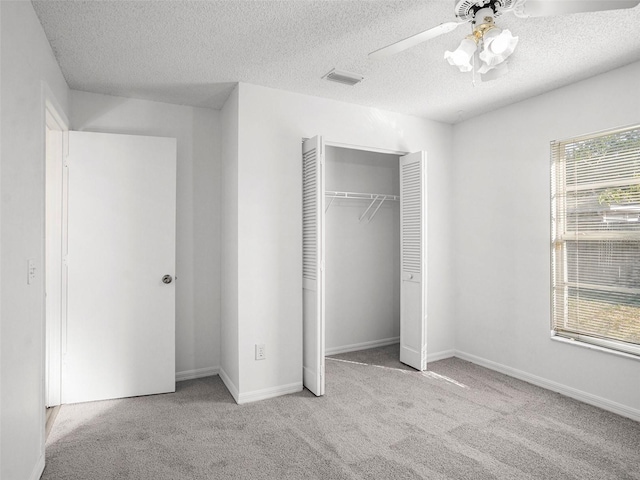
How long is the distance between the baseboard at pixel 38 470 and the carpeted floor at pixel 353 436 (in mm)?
52

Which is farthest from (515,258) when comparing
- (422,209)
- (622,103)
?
(622,103)

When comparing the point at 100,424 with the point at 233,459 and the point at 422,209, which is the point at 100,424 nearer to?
the point at 233,459

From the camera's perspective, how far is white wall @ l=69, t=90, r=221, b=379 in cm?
354

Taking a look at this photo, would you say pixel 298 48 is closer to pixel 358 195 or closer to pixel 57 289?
pixel 358 195

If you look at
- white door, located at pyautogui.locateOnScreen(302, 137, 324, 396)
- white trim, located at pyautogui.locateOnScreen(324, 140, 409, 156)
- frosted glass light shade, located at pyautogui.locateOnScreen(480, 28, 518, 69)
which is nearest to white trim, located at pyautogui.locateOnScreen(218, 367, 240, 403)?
white door, located at pyautogui.locateOnScreen(302, 137, 324, 396)

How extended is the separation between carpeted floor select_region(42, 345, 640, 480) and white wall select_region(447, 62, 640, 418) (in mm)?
263

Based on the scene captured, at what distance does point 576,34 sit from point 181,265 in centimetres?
334

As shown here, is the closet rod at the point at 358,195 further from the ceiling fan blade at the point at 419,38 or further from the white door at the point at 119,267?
the ceiling fan blade at the point at 419,38

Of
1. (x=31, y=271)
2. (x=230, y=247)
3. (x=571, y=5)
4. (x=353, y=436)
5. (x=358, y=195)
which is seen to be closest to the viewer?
(x=571, y=5)

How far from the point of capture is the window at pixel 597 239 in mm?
2797

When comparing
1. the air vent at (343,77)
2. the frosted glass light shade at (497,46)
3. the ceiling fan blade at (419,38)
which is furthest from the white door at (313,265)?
the frosted glass light shade at (497,46)

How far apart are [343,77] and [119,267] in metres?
2.27

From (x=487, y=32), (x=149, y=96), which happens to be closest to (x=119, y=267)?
(x=149, y=96)

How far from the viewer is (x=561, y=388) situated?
3156 mm
